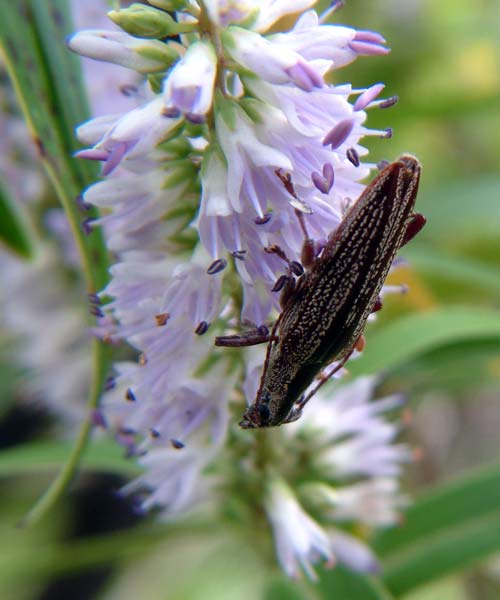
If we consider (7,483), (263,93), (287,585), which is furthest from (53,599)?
(263,93)

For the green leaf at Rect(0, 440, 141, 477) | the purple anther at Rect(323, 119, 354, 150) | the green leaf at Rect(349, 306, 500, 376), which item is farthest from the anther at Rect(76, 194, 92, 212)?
the green leaf at Rect(0, 440, 141, 477)

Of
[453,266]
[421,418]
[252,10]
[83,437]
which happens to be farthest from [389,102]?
[421,418]

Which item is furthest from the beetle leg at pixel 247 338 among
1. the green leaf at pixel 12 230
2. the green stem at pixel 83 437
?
the green leaf at pixel 12 230

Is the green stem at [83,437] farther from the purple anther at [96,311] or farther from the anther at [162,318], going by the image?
the anther at [162,318]

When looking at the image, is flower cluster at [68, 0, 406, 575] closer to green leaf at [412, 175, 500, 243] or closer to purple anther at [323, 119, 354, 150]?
purple anther at [323, 119, 354, 150]

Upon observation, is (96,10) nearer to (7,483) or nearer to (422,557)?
(422,557)

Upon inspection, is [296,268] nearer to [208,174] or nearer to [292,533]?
[208,174]
